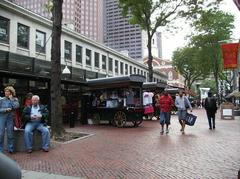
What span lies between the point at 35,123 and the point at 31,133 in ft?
1.18

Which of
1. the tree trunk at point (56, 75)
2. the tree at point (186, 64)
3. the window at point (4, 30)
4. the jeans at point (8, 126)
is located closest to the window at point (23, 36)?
the window at point (4, 30)

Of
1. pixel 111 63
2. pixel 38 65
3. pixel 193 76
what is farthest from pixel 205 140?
pixel 193 76

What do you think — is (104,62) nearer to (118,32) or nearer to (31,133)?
(118,32)

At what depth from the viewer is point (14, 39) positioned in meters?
27.5

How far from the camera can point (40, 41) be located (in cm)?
3153

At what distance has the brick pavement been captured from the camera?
768cm

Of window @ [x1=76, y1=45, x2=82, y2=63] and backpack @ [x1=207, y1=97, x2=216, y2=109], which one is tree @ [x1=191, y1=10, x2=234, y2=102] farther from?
backpack @ [x1=207, y1=97, x2=216, y2=109]

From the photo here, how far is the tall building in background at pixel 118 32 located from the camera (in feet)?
174

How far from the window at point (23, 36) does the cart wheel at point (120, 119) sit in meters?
12.5

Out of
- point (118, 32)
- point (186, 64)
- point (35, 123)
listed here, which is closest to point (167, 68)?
point (186, 64)

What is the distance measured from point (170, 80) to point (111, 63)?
59235 millimetres

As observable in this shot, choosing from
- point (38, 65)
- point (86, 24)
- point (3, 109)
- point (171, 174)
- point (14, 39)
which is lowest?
point (171, 174)

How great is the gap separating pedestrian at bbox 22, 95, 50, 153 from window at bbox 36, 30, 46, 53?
815 inches

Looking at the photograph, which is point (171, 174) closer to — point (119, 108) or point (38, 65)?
point (119, 108)
